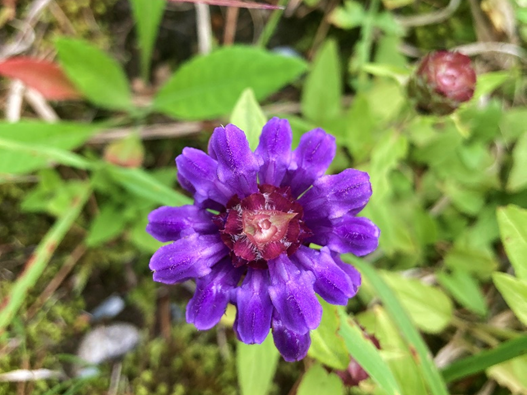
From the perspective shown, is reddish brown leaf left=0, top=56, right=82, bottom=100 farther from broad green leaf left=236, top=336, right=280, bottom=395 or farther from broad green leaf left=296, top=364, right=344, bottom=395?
broad green leaf left=296, top=364, right=344, bottom=395

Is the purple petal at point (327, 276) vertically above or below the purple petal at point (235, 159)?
below

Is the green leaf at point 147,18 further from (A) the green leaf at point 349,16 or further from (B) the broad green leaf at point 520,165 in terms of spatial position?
(B) the broad green leaf at point 520,165

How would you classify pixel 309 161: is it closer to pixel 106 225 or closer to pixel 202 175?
pixel 202 175

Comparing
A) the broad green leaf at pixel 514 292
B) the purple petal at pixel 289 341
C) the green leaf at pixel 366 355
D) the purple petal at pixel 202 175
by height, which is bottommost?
the green leaf at pixel 366 355

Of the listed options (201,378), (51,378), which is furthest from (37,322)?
(201,378)

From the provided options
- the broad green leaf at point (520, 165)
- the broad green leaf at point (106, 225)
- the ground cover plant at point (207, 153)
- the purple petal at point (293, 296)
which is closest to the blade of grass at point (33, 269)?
the ground cover plant at point (207, 153)

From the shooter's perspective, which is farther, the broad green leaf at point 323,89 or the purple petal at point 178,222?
the broad green leaf at point 323,89
